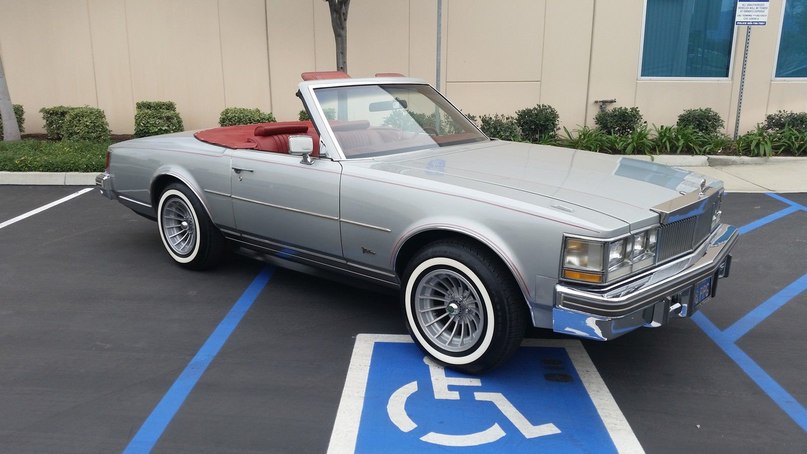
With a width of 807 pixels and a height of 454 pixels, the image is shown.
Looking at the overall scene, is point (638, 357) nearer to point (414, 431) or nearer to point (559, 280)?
point (559, 280)

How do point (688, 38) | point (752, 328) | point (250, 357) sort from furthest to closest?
point (688, 38), point (752, 328), point (250, 357)

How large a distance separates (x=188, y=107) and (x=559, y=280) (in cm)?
1020

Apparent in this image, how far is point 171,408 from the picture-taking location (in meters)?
3.48

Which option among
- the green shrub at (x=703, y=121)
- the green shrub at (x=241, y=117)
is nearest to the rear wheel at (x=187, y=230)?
the green shrub at (x=241, y=117)

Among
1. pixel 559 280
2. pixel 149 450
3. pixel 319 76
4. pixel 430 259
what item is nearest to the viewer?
→ pixel 149 450

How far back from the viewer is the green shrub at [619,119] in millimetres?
11133

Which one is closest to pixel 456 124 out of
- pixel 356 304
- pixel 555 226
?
pixel 356 304

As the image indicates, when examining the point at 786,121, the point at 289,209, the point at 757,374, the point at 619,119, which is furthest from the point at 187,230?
the point at 786,121

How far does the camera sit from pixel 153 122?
36.6 feet

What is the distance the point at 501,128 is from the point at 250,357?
7540 millimetres

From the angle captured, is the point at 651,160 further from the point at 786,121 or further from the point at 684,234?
the point at 684,234

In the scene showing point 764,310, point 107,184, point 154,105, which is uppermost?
point 154,105

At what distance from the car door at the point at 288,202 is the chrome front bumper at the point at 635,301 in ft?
5.27

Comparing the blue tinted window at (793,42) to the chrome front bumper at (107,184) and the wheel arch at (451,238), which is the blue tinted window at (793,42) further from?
the chrome front bumper at (107,184)
